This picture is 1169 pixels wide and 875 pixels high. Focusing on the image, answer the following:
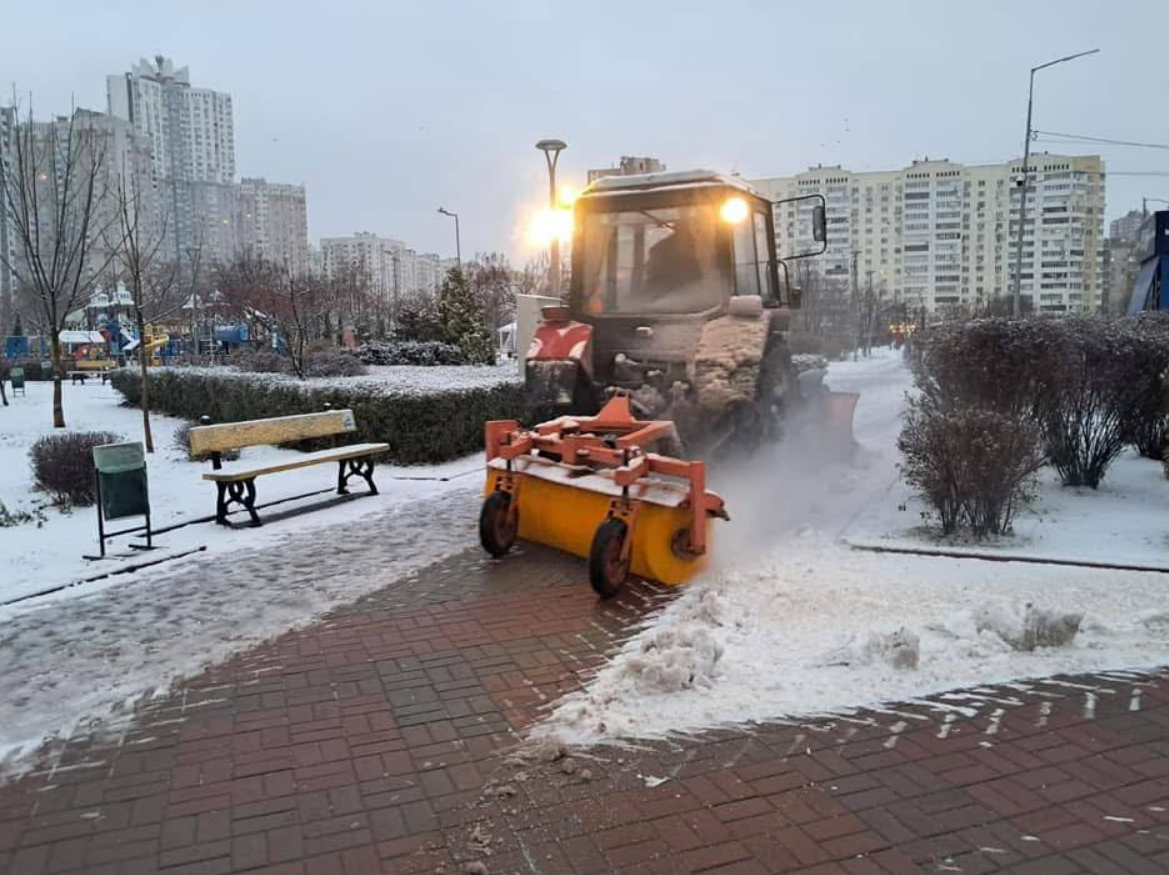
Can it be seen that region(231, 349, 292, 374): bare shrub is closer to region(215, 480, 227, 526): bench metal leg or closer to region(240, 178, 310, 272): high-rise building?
region(215, 480, 227, 526): bench metal leg

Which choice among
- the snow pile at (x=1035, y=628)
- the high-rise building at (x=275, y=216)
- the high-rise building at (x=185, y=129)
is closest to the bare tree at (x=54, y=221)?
the snow pile at (x=1035, y=628)

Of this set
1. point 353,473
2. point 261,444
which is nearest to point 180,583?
point 261,444

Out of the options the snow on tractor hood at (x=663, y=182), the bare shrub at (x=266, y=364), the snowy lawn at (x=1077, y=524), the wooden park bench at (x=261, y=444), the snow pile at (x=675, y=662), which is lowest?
the snow pile at (x=675, y=662)

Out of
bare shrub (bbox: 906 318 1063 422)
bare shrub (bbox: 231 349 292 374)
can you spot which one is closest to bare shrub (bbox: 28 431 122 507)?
bare shrub (bbox: 906 318 1063 422)

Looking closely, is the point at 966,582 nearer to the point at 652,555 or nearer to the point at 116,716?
the point at 652,555

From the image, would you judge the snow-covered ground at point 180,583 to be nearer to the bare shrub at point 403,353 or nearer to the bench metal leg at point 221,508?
the bench metal leg at point 221,508

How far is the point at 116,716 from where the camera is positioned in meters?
4.31

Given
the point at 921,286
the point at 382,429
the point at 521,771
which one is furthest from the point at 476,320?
the point at 921,286

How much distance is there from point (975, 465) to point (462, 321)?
19920 millimetres

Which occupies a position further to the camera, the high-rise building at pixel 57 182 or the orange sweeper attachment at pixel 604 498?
the high-rise building at pixel 57 182

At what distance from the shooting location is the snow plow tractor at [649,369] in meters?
6.14

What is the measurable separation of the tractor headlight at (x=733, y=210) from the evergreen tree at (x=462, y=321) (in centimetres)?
1648

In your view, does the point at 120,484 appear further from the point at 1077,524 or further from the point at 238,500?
the point at 1077,524

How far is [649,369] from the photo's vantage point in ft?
26.2
